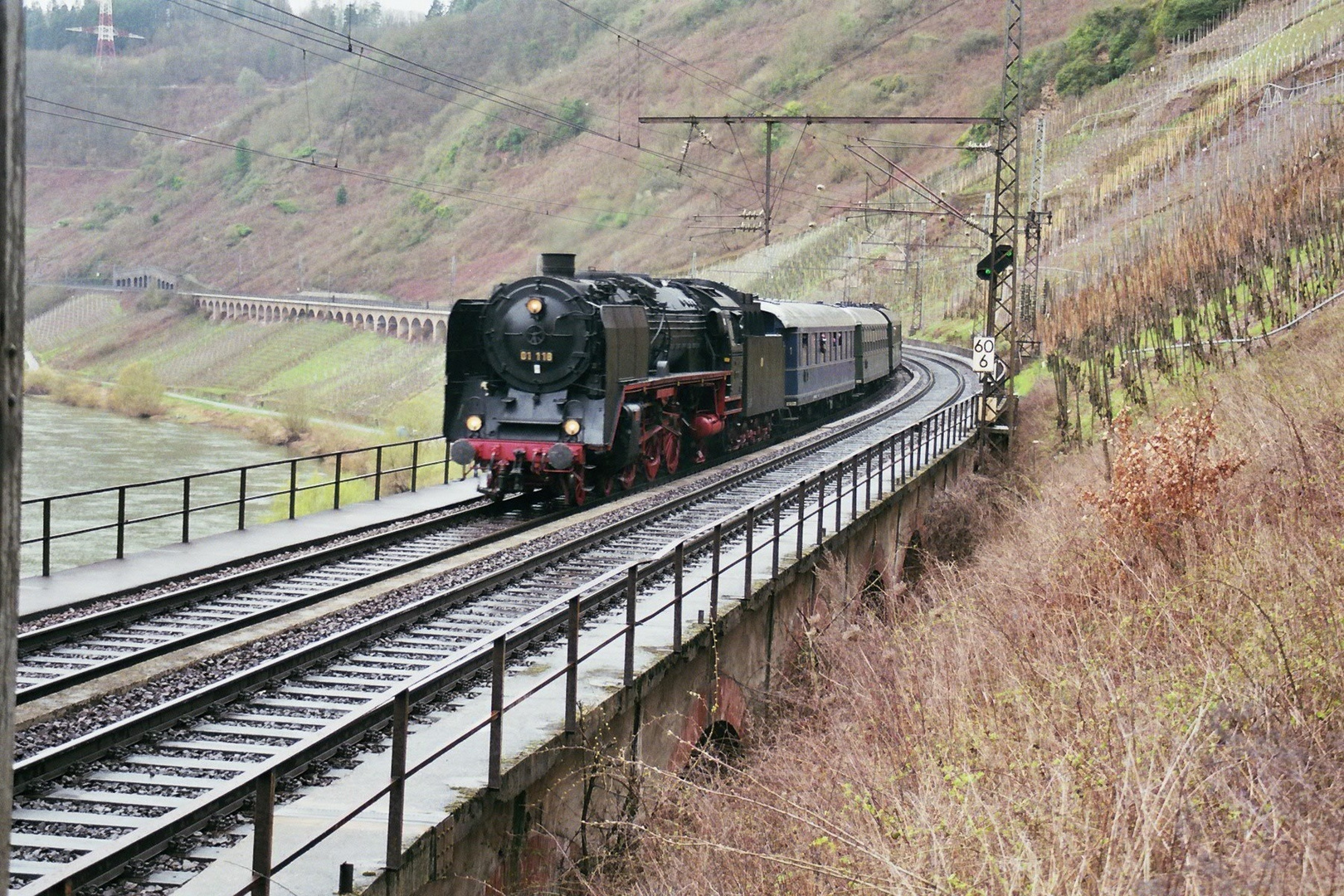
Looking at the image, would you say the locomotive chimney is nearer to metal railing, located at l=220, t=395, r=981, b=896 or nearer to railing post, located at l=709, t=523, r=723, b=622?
metal railing, located at l=220, t=395, r=981, b=896

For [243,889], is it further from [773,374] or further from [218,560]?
[773,374]

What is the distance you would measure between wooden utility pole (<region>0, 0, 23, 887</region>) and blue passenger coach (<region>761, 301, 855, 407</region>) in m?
25.4

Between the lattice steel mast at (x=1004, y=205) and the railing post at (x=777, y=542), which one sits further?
the lattice steel mast at (x=1004, y=205)

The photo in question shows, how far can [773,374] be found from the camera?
26953mm

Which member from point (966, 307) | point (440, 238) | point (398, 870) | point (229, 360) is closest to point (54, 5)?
point (440, 238)

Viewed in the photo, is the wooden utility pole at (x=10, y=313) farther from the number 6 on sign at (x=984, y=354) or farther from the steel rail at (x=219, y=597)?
the number 6 on sign at (x=984, y=354)

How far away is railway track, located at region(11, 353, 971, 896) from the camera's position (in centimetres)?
491

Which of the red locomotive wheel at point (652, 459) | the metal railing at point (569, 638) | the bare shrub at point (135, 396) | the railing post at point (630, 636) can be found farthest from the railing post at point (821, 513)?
the bare shrub at point (135, 396)

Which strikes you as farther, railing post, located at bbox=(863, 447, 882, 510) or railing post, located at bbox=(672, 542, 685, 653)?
railing post, located at bbox=(863, 447, 882, 510)

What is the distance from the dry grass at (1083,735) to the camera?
4.73 metres

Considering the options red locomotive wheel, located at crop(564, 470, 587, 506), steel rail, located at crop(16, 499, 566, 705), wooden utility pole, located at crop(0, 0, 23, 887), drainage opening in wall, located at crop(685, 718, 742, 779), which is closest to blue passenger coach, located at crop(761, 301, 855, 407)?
red locomotive wheel, located at crop(564, 470, 587, 506)

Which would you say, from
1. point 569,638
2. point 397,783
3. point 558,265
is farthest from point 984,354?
point 397,783

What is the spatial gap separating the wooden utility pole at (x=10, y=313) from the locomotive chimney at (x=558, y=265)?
57.7 feet

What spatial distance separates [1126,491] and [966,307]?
5413cm
